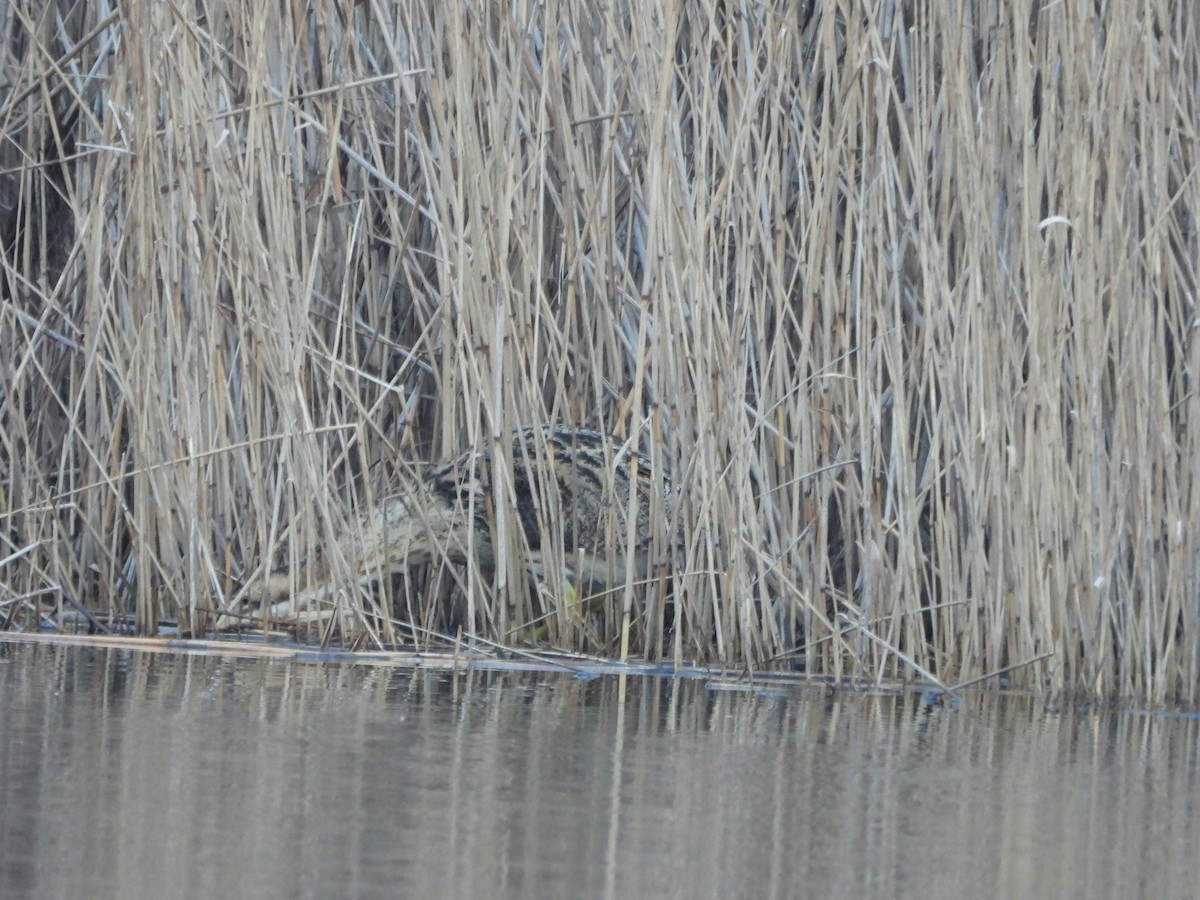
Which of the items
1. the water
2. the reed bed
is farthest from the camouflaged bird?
the water

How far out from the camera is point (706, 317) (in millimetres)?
4613

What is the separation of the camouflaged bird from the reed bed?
0.29 feet

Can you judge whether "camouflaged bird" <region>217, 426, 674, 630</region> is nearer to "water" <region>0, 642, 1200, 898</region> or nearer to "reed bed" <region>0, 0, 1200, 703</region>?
"reed bed" <region>0, 0, 1200, 703</region>

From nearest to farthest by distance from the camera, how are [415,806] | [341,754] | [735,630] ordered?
1. [415,806]
2. [341,754]
3. [735,630]

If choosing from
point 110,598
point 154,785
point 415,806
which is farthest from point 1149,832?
point 110,598

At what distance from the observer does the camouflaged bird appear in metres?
4.69

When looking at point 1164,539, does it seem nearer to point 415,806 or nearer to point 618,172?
point 618,172

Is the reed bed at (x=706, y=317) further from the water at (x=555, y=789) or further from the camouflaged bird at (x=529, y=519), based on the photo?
the water at (x=555, y=789)

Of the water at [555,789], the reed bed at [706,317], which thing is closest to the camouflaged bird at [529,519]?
the reed bed at [706,317]

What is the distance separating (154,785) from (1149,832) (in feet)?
4.78

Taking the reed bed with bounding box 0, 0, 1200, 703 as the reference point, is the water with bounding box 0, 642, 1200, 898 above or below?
below

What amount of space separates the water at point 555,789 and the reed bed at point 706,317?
0.36 meters

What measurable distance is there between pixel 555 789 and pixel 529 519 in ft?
7.00

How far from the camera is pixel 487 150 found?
5.06 meters
